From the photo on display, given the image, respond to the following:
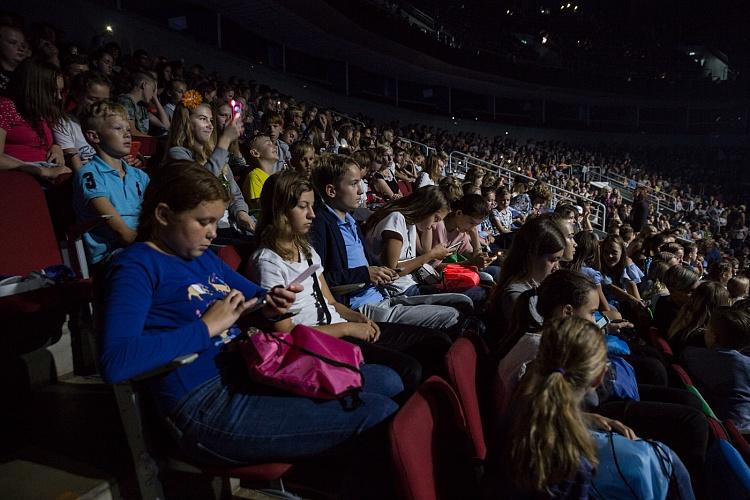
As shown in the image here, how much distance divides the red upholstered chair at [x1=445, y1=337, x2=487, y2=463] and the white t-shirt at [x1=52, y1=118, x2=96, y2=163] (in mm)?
2774

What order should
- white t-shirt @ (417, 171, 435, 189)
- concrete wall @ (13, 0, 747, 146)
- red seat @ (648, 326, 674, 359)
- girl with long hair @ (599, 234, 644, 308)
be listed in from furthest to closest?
concrete wall @ (13, 0, 747, 146) < white t-shirt @ (417, 171, 435, 189) < girl with long hair @ (599, 234, 644, 308) < red seat @ (648, 326, 674, 359)

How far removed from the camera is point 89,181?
2473 millimetres

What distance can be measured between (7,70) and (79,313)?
219 centimetres

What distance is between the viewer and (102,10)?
29.4ft

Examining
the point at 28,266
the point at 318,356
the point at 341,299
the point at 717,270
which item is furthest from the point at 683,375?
the point at 717,270

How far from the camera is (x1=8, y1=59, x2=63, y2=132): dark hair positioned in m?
3.06

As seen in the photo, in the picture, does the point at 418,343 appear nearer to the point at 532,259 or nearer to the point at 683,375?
the point at 532,259

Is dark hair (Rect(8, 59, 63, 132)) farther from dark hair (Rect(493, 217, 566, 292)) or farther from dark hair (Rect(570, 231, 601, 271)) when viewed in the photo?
dark hair (Rect(570, 231, 601, 271))

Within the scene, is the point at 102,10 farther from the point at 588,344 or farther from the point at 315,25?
the point at 588,344

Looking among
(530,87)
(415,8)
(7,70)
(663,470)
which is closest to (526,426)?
(663,470)

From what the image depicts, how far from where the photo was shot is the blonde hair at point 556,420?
1.44 metres

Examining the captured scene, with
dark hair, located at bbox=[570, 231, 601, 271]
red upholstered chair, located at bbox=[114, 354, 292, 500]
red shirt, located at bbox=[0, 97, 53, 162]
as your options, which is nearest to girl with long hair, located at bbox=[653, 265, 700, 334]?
dark hair, located at bbox=[570, 231, 601, 271]

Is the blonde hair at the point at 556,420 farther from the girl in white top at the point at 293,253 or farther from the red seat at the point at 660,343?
the red seat at the point at 660,343

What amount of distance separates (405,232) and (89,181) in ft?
5.91
